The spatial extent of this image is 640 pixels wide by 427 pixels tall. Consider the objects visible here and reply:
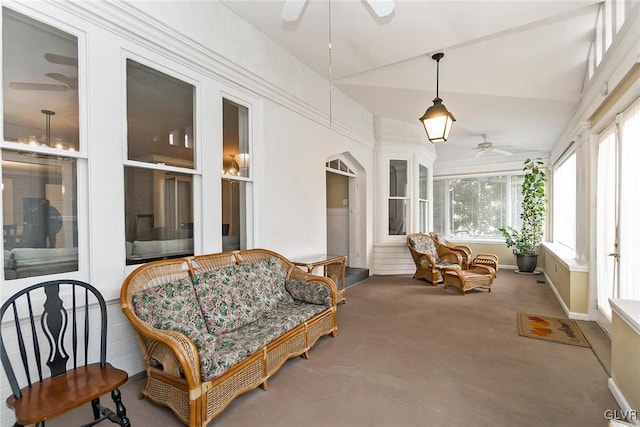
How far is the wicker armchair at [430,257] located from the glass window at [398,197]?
43 cm

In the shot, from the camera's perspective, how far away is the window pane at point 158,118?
8.29 ft

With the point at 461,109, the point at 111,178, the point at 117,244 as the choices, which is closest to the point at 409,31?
the point at 461,109

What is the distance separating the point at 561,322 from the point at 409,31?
12.6 feet

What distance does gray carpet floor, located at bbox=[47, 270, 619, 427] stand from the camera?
78.7 inches

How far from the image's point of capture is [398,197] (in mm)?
6625

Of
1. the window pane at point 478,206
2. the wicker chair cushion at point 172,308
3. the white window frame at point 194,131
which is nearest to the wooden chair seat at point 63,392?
the wicker chair cushion at point 172,308

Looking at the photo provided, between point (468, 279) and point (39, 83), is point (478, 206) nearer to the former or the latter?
point (468, 279)

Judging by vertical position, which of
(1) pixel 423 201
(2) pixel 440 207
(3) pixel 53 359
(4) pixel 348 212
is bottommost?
(3) pixel 53 359

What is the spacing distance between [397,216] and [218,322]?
491 centimetres

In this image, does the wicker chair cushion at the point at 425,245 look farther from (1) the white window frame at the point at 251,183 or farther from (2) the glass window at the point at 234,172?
(2) the glass window at the point at 234,172

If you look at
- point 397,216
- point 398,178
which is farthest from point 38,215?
point 398,178

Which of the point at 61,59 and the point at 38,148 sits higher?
the point at 61,59

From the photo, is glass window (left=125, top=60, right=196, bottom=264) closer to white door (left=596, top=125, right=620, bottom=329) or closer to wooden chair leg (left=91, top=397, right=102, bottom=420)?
wooden chair leg (left=91, top=397, right=102, bottom=420)

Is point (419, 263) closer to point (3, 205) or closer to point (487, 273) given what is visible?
point (487, 273)
